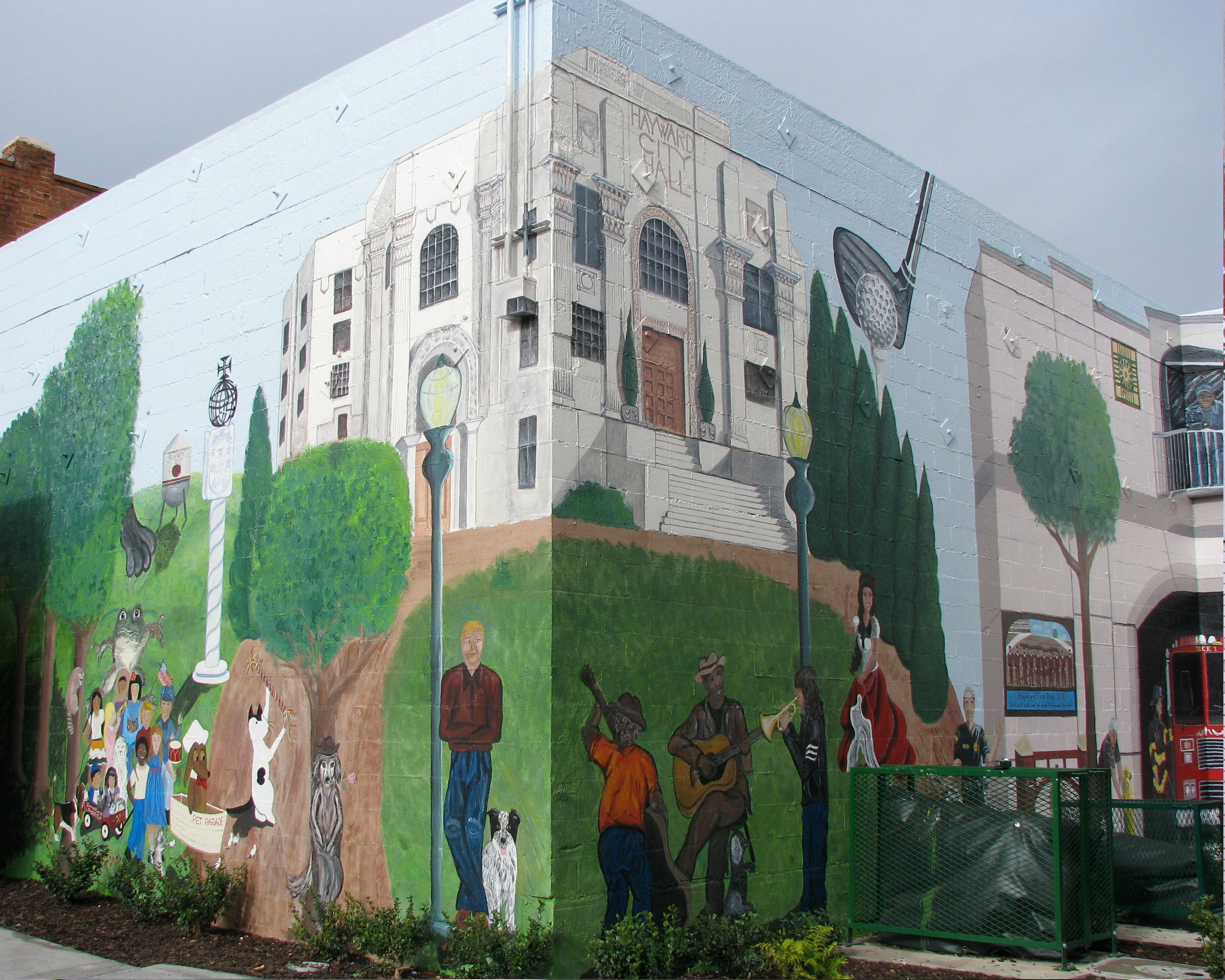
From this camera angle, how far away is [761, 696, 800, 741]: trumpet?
37.6ft

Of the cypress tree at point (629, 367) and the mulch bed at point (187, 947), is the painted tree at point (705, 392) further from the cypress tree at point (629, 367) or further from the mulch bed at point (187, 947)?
the mulch bed at point (187, 947)

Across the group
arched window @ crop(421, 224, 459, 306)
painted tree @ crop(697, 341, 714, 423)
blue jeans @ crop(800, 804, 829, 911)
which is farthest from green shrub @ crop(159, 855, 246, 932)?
painted tree @ crop(697, 341, 714, 423)

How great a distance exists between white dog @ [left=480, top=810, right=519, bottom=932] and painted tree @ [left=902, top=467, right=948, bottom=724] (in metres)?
5.57

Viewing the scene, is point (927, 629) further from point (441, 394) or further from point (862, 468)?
point (441, 394)

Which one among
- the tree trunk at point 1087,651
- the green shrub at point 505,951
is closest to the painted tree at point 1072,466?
the tree trunk at point 1087,651

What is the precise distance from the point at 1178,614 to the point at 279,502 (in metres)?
14.1

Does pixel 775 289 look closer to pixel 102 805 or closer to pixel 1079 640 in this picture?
pixel 1079 640

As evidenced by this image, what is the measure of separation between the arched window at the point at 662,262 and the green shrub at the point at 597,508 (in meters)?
1.92

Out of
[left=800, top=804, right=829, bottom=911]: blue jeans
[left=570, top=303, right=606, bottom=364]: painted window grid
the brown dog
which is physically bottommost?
[left=800, top=804, right=829, bottom=911]: blue jeans

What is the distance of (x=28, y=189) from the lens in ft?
65.7

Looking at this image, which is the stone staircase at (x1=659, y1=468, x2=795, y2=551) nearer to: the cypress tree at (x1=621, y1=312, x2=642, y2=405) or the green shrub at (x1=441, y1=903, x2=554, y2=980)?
the cypress tree at (x1=621, y1=312, x2=642, y2=405)

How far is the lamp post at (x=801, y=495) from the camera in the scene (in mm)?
12125

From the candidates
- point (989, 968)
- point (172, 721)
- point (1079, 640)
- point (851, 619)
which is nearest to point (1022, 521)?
point (1079, 640)

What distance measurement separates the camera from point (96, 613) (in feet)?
49.0
